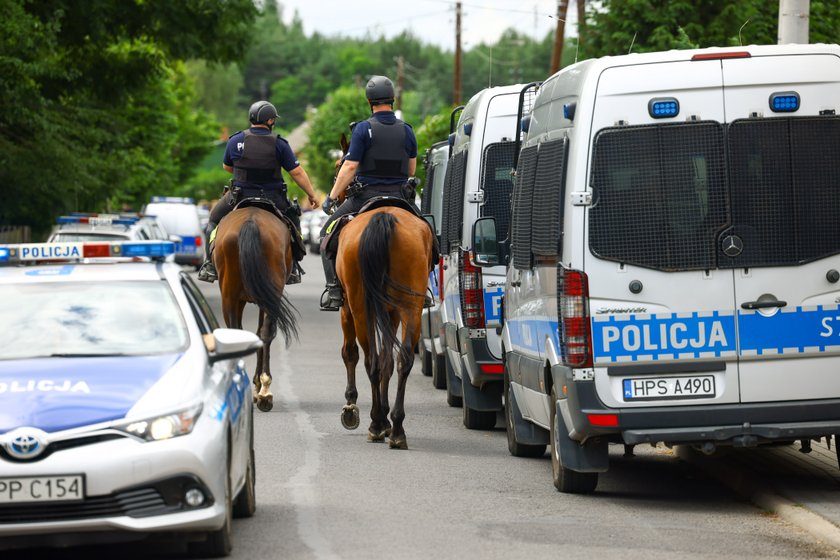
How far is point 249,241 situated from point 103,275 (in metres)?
6.48

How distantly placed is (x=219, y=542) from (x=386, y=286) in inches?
199

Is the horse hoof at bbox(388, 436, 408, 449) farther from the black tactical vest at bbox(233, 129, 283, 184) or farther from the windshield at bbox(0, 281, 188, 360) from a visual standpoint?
the windshield at bbox(0, 281, 188, 360)

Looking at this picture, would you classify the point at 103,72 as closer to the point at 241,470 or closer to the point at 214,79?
the point at 241,470

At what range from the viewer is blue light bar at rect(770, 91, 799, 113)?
10188 mm

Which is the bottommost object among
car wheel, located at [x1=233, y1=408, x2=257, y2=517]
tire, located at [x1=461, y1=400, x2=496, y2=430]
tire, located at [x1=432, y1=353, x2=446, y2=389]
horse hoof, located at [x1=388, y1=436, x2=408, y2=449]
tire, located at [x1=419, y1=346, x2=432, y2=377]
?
tire, located at [x1=419, y1=346, x2=432, y2=377]

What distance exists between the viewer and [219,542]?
826 centimetres

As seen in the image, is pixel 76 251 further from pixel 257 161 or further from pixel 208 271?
pixel 208 271

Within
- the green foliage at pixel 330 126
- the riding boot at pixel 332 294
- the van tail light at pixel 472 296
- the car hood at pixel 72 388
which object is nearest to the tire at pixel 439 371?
the riding boot at pixel 332 294

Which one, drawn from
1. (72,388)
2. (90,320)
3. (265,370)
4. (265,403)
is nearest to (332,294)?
(265,403)

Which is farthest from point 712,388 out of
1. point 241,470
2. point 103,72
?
point 103,72

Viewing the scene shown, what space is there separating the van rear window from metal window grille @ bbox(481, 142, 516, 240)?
4.09 m

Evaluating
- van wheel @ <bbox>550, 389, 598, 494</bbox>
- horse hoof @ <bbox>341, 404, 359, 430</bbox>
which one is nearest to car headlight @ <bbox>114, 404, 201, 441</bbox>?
van wheel @ <bbox>550, 389, 598, 494</bbox>

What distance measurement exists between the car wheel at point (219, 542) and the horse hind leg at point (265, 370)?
7.27m

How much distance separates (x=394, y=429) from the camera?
13.1m
